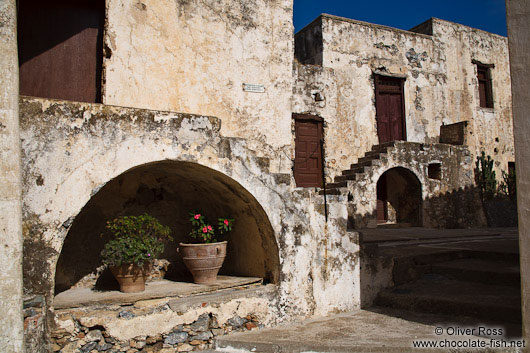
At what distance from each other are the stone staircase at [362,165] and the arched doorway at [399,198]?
29.1 inches

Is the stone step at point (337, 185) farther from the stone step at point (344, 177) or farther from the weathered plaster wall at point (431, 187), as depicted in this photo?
the stone step at point (344, 177)

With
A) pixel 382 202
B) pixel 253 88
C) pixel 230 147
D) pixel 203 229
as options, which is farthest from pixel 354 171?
pixel 230 147

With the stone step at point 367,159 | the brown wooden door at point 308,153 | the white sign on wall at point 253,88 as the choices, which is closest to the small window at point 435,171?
the stone step at point 367,159

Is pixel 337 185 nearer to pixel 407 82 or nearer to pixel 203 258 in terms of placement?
pixel 407 82

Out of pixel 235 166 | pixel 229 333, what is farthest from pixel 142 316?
pixel 235 166

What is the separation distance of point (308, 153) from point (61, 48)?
6.91 meters

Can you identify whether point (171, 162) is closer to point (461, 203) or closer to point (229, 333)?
point (229, 333)

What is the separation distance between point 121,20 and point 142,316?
5.57 m

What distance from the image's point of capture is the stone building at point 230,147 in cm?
424

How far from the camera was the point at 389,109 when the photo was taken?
1391 cm

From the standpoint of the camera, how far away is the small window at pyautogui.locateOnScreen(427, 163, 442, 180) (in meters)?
12.9

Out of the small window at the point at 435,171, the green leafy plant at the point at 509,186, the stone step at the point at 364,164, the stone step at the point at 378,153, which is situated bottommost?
the green leafy plant at the point at 509,186

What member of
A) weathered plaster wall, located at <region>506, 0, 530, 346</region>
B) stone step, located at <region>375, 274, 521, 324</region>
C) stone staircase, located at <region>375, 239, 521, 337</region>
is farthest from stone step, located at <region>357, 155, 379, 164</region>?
weathered plaster wall, located at <region>506, 0, 530, 346</region>

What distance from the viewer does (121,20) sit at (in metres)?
7.80
